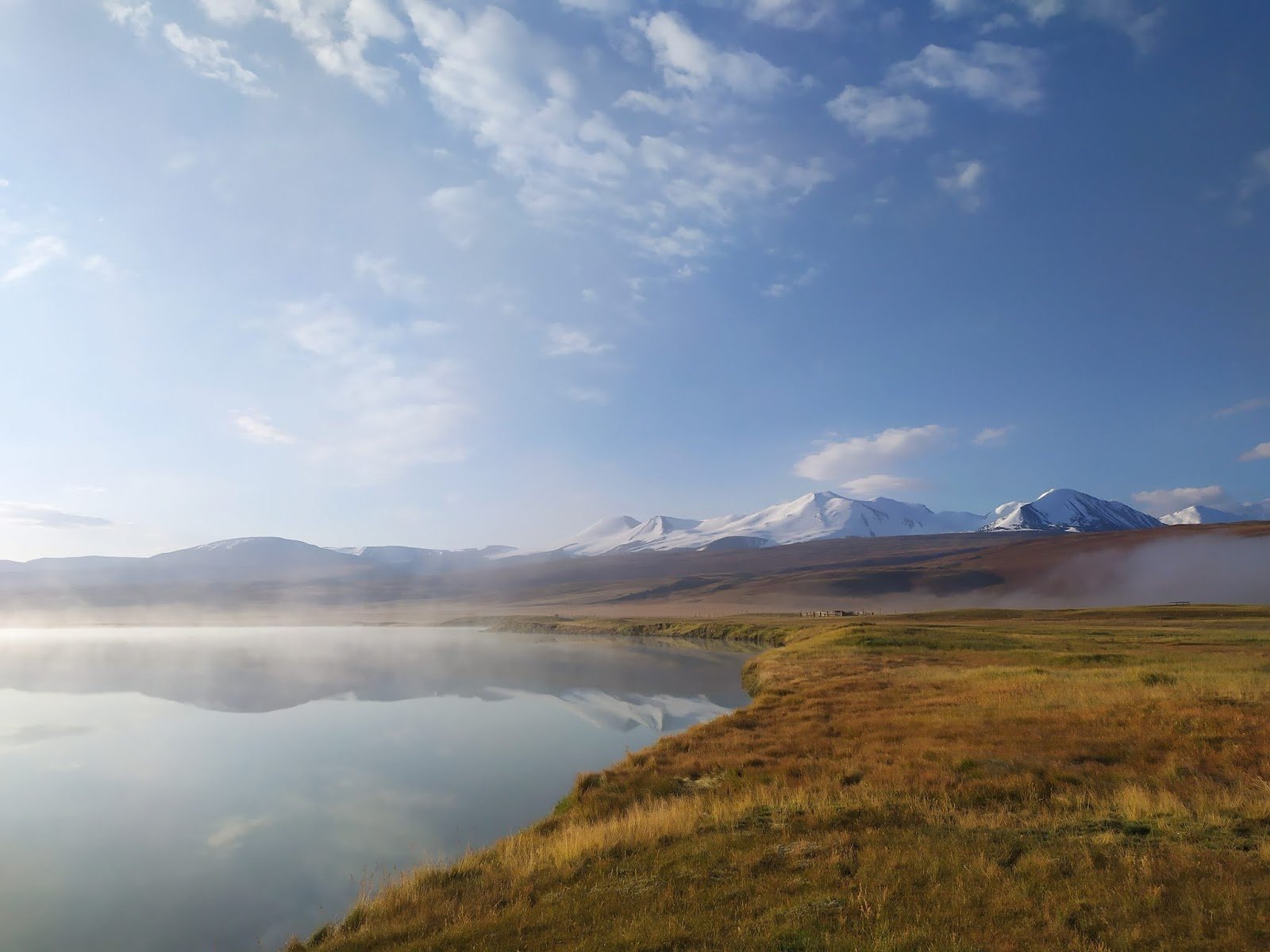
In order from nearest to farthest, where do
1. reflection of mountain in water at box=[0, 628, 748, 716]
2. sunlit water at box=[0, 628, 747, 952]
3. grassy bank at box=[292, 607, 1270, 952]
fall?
grassy bank at box=[292, 607, 1270, 952] → sunlit water at box=[0, 628, 747, 952] → reflection of mountain in water at box=[0, 628, 748, 716]

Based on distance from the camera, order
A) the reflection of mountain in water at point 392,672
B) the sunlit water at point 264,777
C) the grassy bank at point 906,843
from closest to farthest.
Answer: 1. the grassy bank at point 906,843
2. the sunlit water at point 264,777
3. the reflection of mountain in water at point 392,672

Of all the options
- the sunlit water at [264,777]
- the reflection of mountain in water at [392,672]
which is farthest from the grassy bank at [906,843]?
the reflection of mountain in water at [392,672]

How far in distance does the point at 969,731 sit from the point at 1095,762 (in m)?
4.49

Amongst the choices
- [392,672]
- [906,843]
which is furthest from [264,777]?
[392,672]

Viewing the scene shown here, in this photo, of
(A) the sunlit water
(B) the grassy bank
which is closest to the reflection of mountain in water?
(A) the sunlit water

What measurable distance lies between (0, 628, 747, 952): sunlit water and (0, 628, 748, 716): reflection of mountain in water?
0.43m

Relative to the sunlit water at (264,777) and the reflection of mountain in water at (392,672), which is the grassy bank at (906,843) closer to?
the sunlit water at (264,777)

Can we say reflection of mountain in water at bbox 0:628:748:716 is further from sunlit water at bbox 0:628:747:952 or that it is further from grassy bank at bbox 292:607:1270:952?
grassy bank at bbox 292:607:1270:952

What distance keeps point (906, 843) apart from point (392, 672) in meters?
56.7

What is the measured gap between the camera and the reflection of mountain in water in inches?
1748

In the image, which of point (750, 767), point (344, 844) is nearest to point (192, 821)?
point (344, 844)

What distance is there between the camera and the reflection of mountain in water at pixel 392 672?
146 ft

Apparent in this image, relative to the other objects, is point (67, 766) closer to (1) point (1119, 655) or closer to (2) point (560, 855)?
(2) point (560, 855)

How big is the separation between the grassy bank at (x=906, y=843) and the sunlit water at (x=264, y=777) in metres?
4.36
